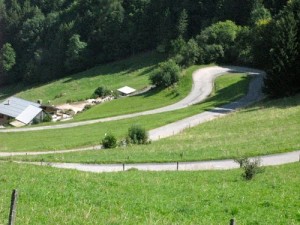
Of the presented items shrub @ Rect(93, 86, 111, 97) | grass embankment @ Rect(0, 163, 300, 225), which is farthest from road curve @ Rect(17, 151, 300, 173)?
shrub @ Rect(93, 86, 111, 97)

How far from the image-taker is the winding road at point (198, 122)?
3288 cm

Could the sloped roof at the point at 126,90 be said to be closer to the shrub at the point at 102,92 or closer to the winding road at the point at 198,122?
the shrub at the point at 102,92

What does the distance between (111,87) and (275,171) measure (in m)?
85.9

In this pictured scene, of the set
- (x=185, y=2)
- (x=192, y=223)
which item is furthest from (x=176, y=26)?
(x=192, y=223)

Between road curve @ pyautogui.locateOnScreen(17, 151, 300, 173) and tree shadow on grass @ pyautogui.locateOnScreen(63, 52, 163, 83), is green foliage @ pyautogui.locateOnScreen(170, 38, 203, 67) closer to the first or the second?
tree shadow on grass @ pyautogui.locateOnScreen(63, 52, 163, 83)

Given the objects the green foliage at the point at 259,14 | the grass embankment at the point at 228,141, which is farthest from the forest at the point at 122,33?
the grass embankment at the point at 228,141

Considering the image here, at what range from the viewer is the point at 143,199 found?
1741 centimetres

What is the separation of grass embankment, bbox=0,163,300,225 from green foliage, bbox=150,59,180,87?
66.0 m

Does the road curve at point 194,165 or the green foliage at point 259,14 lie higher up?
the green foliage at point 259,14

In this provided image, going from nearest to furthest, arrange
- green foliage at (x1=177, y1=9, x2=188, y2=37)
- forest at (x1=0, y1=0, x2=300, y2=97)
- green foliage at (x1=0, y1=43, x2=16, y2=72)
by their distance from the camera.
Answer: forest at (x1=0, y1=0, x2=300, y2=97) < green foliage at (x1=177, y1=9, x2=188, y2=37) < green foliage at (x1=0, y1=43, x2=16, y2=72)

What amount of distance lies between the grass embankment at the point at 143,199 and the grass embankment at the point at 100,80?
82979 millimetres

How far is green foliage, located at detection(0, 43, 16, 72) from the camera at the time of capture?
163 m

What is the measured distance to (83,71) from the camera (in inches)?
5689

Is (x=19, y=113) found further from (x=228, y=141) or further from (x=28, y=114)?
(x=228, y=141)
